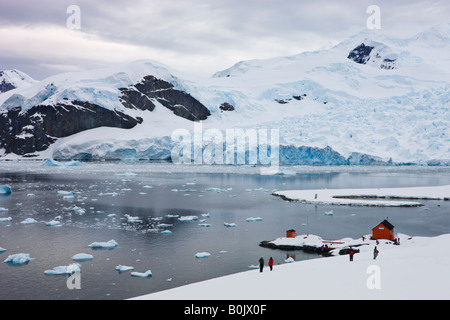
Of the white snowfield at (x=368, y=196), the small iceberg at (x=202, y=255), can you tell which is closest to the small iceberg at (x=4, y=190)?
the white snowfield at (x=368, y=196)

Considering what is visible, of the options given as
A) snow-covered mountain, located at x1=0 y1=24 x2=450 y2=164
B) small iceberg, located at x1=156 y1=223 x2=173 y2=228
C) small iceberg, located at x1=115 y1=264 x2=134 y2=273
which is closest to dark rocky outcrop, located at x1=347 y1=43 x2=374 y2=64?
snow-covered mountain, located at x1=0 y1=24 x2=450 y2=164

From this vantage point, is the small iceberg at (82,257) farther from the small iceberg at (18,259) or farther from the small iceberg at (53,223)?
the small iceberg at (53,223)

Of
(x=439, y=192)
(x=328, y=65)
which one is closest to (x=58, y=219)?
(x=439, y=192)

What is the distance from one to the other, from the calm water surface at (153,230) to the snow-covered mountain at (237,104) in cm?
3772

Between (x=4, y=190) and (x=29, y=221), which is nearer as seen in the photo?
(x=29, y=221)

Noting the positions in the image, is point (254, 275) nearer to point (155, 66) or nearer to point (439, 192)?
point (439, 192)

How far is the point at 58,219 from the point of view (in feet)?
Answer: 86.2

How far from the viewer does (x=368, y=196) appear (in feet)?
126

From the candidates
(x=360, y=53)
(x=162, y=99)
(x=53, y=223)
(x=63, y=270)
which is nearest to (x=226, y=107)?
(x=162, y=99)

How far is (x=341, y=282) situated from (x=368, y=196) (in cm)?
2708

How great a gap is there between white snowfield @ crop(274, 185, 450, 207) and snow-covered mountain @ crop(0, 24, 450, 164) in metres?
30.2

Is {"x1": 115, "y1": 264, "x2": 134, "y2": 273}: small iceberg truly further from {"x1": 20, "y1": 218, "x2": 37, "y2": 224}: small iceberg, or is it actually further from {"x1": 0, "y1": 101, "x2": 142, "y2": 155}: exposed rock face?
{"x1": 0, "y1": 101, "x2": 142, "y2": 155}: exposed rock face

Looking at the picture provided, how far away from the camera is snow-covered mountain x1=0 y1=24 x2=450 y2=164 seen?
74.6m

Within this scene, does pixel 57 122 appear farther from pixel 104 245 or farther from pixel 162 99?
pixel 104 245
